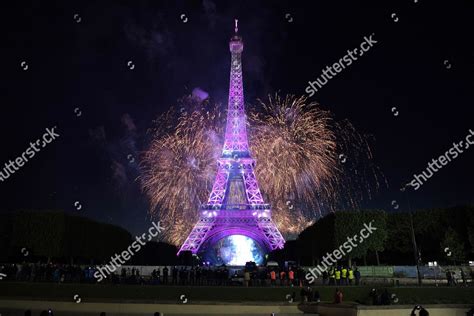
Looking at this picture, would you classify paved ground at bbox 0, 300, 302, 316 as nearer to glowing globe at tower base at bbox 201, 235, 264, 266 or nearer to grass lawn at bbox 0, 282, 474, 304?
grass lawn at bbox 0, 282, 474, 304

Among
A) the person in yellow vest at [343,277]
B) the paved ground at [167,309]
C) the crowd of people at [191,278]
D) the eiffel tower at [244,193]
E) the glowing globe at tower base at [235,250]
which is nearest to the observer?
the paved ground at [167,309]

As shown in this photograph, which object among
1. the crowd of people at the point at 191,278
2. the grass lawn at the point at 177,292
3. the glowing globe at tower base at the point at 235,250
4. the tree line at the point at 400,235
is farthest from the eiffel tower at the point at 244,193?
the grass lawn at the point at 177,292

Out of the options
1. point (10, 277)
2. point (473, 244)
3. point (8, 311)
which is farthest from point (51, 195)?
point (473, 244)

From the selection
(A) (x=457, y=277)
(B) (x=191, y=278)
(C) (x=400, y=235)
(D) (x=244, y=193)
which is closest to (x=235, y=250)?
(D) (x=244, y=193)

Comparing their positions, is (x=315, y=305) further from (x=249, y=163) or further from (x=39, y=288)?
(x=249, y=163)

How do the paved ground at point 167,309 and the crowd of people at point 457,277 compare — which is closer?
the paved ground at point 167,309

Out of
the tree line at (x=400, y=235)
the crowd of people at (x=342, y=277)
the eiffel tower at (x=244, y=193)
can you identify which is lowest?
the crowd of people at (x=342, y=277)

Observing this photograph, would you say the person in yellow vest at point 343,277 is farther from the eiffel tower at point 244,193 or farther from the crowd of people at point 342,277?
the eiffel tower at point 244,193
